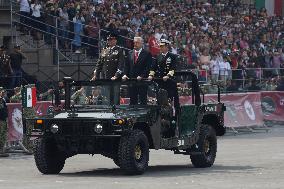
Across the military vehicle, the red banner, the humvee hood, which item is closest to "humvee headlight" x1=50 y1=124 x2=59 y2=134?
the military vehicle

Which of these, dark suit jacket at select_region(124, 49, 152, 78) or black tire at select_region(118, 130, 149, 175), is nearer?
black tire at select_region(118, 130, 149, 175)

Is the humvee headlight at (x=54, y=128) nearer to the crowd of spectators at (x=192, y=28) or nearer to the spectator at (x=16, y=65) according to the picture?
the spectator at (x=16, y=65)

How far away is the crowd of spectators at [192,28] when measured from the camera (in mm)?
34188

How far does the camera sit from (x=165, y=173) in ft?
61.2

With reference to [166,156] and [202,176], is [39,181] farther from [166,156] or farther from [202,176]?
[166,156]

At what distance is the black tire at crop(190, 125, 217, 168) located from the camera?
1983 centimetres

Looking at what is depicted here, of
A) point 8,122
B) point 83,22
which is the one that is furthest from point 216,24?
point 8,122

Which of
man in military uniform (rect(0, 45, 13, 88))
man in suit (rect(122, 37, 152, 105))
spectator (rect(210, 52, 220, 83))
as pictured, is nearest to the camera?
man in suit (rect(122, 37, 152, 105))

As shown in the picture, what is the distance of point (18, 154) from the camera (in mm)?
24344

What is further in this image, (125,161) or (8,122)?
(8,122)

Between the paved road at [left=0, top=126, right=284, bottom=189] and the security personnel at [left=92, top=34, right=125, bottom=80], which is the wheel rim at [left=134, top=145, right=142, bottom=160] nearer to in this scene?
the paved road at [left=0, top=126, right=284, bottom=189]

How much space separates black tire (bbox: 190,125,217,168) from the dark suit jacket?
156 cm

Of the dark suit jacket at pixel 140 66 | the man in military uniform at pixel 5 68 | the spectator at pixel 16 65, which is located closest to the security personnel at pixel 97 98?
the dark suit jacket at pixel 140 66

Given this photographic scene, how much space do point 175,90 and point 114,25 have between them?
15.9 m
